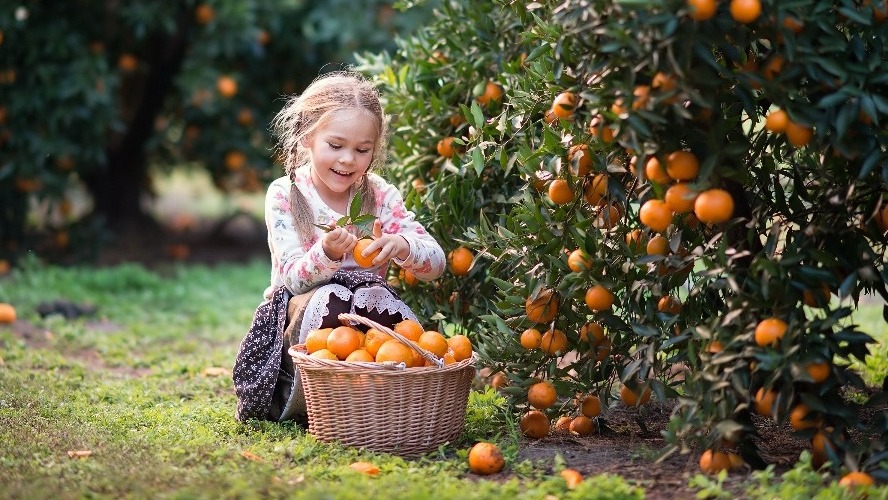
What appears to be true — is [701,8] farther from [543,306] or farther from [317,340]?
[317,340]

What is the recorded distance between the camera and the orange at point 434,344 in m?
3.20

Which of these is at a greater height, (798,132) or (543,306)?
(798,132)

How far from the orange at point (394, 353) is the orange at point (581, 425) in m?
0.65

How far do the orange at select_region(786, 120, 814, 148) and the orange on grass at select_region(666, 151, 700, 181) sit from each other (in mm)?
260

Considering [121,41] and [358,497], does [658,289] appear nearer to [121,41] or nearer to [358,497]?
[358,497]

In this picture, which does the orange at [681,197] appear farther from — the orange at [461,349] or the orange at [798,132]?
the orange at [461,349]

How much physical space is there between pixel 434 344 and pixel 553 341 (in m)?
0.40

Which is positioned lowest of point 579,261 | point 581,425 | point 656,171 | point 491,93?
point 581,425

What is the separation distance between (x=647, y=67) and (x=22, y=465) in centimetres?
211

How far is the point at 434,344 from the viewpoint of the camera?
320cm

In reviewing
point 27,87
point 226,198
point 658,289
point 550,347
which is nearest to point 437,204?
point 550,347

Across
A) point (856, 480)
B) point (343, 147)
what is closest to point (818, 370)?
point (856, 480)

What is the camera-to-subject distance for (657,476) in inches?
115

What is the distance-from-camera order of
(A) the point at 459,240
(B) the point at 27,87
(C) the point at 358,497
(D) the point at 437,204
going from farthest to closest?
1. (B) the point at 27,87
2. (D) the point at 437,204
3. (A) the point at 459,240
4. (C) the point at 358,497
